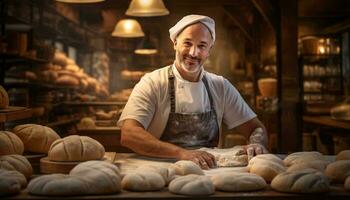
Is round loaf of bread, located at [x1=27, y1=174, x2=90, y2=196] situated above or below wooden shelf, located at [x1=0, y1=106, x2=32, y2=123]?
below

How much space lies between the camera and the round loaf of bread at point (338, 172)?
6.45 ft

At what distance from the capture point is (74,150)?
Answer: 2250mm

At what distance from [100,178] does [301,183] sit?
76 cm

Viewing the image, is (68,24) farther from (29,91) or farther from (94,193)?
(94,193)

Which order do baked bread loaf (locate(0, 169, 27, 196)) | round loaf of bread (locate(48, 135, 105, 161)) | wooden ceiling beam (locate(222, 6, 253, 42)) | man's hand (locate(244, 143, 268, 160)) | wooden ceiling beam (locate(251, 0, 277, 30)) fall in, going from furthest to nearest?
wooden ceiling beam (locate(222, 6, 253, 42)), wooden ceiling beam (locate(251, 0, 277, 30)), man's hand (locate(244, 143, 268, 160)), round loaf of bread (locate(48, 135, 105, 161)), baked bread loaf (locate(0, 169, 27, 196))

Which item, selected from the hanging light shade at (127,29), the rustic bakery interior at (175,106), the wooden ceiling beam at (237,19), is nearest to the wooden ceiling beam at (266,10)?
the rustic bakery interior at (175,106)

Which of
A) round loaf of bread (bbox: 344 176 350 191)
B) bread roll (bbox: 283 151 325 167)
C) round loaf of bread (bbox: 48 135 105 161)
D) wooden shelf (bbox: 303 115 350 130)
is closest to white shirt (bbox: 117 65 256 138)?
round loaf of bread (bbox: 48 135 105 161)

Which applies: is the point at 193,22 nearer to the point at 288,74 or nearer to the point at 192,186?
the point at 192,186

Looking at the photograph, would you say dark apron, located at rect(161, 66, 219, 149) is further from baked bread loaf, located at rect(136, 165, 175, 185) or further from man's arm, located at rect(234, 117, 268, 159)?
baked bread loaf, located at rect(136, 165, 175, 185)

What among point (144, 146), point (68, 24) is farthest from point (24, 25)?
point (144, 146)

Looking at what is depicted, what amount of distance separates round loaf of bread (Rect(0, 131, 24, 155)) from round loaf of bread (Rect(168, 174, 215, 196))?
91cm

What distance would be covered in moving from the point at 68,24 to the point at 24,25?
316 cm

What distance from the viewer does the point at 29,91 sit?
6.99m

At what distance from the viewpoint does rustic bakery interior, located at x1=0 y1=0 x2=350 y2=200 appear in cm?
183
